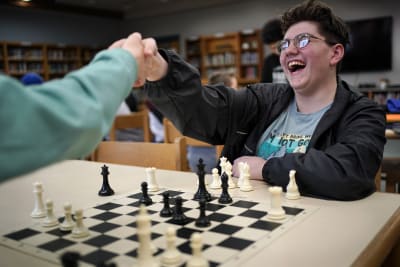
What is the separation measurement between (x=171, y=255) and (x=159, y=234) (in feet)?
0.57

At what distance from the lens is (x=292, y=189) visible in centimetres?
125

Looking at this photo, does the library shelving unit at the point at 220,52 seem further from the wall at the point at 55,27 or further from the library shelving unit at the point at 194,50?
the wall at the point at 55,27

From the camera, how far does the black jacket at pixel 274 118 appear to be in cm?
128

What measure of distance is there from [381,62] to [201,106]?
21.7ft

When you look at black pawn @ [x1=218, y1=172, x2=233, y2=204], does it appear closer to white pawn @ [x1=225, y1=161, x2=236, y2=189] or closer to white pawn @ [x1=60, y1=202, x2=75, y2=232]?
white pawn @ [x1=225, y1=161, x2=236, y2=189]

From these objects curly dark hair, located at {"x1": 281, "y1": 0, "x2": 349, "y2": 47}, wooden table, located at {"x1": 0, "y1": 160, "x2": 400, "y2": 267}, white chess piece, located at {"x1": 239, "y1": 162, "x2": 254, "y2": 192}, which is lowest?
wooden table, located at {"x1": 0, "y1": 160, "x2": 400, "y2": 267}

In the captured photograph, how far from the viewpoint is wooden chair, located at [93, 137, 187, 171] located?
6.06 feet

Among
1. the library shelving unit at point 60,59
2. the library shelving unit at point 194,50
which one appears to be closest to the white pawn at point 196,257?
the library shelving unit at point 194,50

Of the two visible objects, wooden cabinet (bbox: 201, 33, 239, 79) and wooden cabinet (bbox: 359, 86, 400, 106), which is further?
wooden cabinet (bbox: 201, 33, 239, 79)

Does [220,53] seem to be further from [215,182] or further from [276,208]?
[276,208]

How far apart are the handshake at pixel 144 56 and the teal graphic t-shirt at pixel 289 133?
514 mm

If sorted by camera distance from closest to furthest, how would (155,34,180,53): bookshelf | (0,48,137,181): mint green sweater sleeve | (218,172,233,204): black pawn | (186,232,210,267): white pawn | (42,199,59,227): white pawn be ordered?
1. (0,48,137,181): mint green sweater sleeve
2. (186,232,210,267): white pawn
3. (42,199,59,227): white pawn
4. (218,172,233,204): black pawn
5. (155,34,180,53): bookshelf

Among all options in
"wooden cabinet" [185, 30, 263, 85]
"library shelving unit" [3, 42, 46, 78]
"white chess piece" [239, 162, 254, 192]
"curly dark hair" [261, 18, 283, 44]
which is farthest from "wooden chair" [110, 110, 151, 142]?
"library shelving unit" [3, 42, 46, 78]

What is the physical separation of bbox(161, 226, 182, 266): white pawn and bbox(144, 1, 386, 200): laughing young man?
24.0 inches
